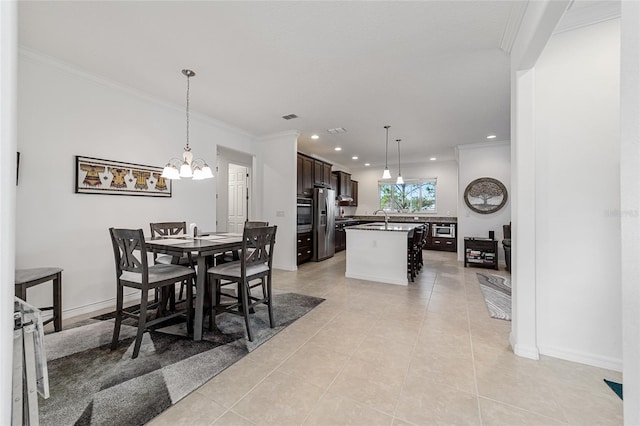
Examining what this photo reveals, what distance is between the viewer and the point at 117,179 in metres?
3.19

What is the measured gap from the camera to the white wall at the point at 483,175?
558 cm

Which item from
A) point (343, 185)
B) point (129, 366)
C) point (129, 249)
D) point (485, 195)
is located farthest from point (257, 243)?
point (343, 185)

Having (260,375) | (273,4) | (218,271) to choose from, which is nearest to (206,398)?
(260,375)

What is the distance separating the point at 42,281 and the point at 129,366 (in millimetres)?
1189

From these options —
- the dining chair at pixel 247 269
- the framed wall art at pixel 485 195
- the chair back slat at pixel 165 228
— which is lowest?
the dining chair at pixel 247 269

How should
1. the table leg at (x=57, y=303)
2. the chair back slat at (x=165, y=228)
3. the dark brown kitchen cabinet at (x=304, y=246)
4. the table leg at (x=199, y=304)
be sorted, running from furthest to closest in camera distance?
the dark brown kitchen cabinet at (x=304, y=246), the chair back slat at (x=165, y=228), the table leg at (x=57, y=303), the table leg at (x=199, y=304)

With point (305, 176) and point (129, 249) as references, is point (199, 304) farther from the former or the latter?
point (305, 176)

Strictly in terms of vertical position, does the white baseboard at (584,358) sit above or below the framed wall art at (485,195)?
below

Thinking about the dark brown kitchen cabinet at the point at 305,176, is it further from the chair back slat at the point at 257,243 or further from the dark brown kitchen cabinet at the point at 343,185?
the chair back slat at the point at 257,243

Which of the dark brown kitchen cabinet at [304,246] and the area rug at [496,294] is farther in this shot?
the dark brown kitchen cabinet at [304,246]

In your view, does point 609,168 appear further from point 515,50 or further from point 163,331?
point 163,331

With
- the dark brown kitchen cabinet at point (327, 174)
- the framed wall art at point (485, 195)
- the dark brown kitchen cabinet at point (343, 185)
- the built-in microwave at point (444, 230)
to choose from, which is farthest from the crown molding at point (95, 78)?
the built-in microwave at point (444, 230)

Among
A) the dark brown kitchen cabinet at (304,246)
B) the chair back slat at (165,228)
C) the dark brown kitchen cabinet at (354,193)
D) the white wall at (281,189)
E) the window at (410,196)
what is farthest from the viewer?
the dark brown kitchen cabinet at (354,193)

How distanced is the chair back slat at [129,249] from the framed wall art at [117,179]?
4.18 feet
